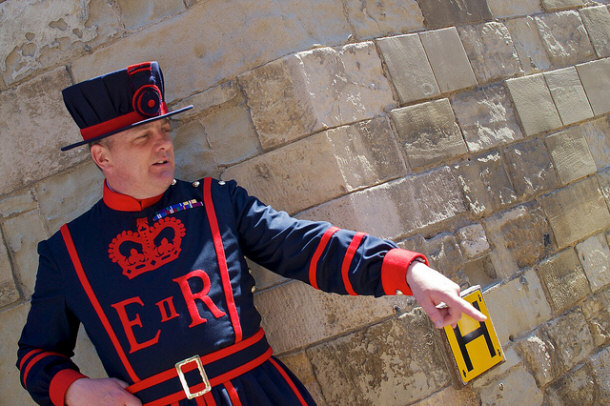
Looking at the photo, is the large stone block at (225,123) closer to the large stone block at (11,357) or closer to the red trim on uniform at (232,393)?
the red trim on uniform at (232,393)

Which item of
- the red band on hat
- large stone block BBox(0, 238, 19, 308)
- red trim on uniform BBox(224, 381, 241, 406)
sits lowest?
red trim on uniform BBox(224, 381, 241, 406)

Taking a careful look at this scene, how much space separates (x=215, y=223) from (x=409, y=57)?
1252 mm

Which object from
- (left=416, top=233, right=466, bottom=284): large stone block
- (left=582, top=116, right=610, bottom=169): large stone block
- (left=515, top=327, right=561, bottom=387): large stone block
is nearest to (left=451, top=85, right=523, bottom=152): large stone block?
(left=416, top=233, right=466, bottom=284): large stone block

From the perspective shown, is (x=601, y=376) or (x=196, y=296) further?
(x=601, y=376)

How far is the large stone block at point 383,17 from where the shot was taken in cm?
261

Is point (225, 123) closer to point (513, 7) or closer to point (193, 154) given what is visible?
point (193, 154)

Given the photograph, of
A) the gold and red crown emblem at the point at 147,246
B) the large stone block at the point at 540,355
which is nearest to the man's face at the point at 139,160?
the gold and red crown emblem at the point at 147,246

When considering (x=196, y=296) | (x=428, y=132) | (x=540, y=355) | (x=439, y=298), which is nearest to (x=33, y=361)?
(x=196, y=296)

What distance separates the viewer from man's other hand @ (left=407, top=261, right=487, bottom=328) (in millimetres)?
1614

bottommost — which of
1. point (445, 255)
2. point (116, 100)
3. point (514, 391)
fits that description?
point (514, 391)

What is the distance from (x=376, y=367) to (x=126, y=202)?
1162mm

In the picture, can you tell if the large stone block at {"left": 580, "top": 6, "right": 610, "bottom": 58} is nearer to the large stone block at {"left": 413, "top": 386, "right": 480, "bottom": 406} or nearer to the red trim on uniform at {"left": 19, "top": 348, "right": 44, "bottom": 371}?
the large stone block at {"left": 413, "top": 386, "right": 480, "bottom": 406}

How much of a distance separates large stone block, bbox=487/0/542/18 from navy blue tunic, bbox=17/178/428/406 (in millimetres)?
1837

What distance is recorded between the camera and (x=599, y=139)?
3.38m
